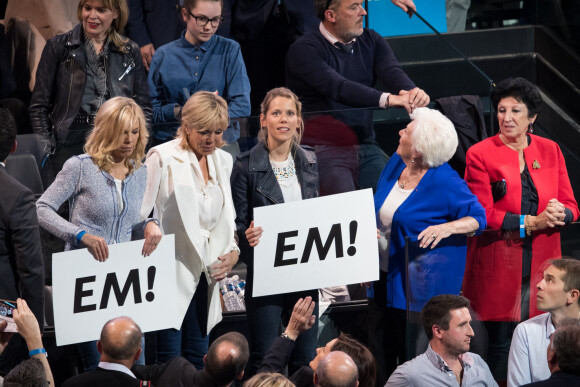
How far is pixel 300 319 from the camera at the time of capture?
18.8 feet

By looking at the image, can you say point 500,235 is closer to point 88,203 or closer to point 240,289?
point 240,289

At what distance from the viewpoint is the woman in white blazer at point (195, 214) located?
19.3ft

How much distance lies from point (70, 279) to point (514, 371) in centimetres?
241

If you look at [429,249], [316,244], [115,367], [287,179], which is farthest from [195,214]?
[429,249]

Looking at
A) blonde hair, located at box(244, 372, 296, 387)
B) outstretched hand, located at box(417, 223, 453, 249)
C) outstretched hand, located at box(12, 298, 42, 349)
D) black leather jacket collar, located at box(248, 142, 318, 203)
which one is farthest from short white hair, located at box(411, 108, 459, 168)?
outstretched hand, located at box(12, 298, 42, 349)

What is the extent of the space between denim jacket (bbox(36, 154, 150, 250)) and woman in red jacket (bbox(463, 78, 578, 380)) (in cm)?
188

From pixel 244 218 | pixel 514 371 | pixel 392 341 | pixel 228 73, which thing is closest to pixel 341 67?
pixel 228 73

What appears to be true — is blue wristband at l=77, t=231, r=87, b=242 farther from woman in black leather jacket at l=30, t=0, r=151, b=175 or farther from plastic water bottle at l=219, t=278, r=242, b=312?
woman in black leather jacket at l=30, t=0, r=151, b=175

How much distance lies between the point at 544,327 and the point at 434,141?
1.20 metres

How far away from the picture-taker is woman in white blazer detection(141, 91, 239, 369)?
589cm

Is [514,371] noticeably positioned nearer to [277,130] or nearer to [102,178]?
[277,130]

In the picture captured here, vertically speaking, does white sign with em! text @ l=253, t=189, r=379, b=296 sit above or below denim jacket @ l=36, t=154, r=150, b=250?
below

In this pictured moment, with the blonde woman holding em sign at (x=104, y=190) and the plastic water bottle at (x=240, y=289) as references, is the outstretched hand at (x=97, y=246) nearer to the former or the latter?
the blonde woman holding em sign at (x=104, y=190)

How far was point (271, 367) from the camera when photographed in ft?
17.9
